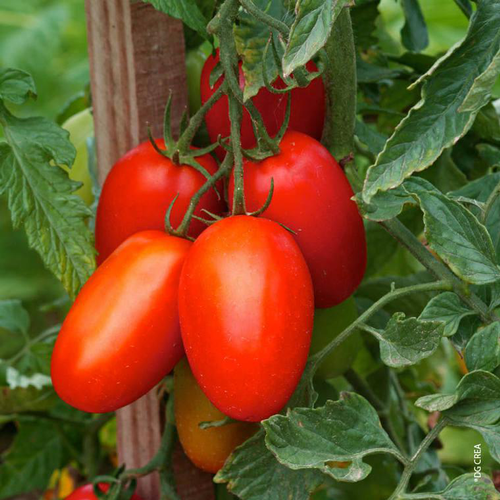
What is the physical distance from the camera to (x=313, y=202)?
59 cm

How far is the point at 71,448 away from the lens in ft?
3.42

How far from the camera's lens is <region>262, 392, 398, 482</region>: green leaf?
20.9 inches

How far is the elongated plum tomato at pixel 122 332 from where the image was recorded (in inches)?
22.0

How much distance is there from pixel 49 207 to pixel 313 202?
0.20 m

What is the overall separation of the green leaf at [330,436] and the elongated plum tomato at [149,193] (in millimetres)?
168

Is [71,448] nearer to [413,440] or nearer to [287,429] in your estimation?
[413,440]

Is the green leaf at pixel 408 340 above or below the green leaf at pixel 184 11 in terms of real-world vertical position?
below

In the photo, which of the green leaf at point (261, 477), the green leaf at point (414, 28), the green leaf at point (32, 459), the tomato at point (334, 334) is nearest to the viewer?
the green leaf at point (261, 477)

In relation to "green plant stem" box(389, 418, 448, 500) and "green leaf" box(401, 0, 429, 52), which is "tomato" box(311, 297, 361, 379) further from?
"green leaf" box(401, 0, 429, 52)

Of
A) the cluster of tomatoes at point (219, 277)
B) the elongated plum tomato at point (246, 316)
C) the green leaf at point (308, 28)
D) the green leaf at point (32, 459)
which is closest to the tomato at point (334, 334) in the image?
the cluster of tomatoes at point (219, 277)

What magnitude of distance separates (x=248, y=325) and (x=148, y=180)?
17 centimetres

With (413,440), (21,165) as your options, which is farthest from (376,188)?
(413,440)

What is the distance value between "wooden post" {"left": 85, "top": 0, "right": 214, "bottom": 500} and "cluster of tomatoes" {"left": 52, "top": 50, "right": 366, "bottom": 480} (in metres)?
0.08

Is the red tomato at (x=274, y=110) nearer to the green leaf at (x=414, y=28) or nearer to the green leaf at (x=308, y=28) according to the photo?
the green leaf at (x=308, y=28)
